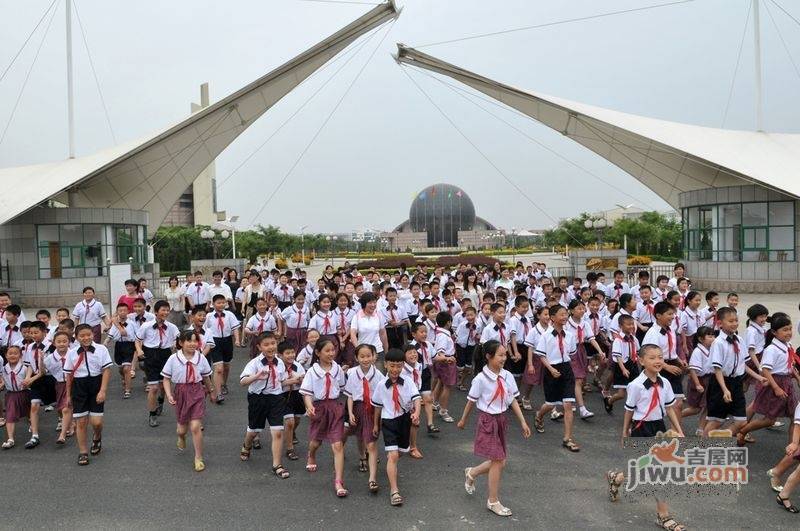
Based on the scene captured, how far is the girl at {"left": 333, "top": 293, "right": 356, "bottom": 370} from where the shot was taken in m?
8.42

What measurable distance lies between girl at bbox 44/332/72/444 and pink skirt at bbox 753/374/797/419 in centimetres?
738

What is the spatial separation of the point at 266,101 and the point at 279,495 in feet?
58.7

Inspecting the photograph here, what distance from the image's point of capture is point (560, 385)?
20.4 feet

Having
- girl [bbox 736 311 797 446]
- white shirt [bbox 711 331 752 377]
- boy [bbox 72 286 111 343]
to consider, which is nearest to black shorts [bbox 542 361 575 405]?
white shirt [bbox 711 331 752 377]

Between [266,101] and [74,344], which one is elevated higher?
[266,101]

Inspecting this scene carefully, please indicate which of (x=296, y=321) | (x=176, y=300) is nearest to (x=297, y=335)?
(x=296, y=321)

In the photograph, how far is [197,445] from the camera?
5.47 metres

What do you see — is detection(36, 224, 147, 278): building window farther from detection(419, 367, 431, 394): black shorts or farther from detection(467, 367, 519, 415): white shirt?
detection(467, 367, 519, 415): white shirt

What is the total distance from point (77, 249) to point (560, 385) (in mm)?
19712

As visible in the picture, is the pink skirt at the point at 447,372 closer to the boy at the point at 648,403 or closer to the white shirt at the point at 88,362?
the boy at the point at 648,403

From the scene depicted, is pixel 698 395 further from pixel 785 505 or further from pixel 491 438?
pixel 491 438

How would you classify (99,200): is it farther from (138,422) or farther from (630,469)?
(630,469)

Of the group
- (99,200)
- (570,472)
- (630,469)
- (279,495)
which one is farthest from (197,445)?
(99,200)

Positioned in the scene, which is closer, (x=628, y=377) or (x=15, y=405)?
(x=15, y=405)
